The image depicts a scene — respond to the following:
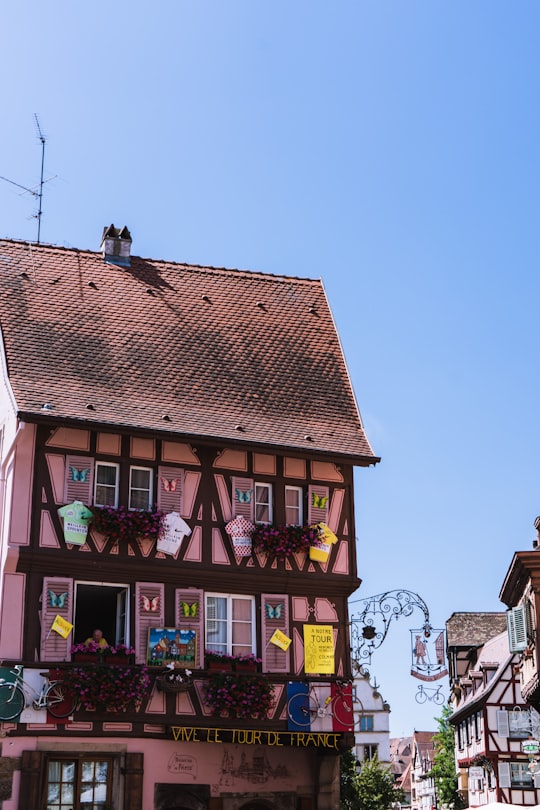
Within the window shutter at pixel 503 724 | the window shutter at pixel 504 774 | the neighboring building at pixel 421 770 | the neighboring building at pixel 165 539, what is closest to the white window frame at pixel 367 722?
the window shutter at pixel 504 774

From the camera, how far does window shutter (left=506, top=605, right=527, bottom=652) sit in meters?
30.5

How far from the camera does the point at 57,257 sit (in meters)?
26.6

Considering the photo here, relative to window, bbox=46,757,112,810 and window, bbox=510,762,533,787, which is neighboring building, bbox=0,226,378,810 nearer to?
window, bbox=46,757,112,810

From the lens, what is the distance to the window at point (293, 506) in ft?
79.7

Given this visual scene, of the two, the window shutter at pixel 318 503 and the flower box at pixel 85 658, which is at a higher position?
the window shutter at pixel 318 503

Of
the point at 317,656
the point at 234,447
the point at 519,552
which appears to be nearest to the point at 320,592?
the point at 317,656

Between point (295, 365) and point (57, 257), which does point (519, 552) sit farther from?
point (57, 257)

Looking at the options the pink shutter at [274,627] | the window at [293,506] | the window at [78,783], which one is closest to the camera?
the window at [78,783]

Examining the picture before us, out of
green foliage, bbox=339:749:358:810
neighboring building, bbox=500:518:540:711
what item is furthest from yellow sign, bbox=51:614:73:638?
green foliage, bbox=339:749:358:810

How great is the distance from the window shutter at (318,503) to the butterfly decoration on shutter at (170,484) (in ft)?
9.05

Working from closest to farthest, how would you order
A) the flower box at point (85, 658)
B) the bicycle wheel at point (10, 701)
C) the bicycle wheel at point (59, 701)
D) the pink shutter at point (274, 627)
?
the bicycle wheel at point (10, 701) → the bicycle wheel at point (59, 701) → the flower box at point (85, 658) → the pink shutter at point (274, 627)

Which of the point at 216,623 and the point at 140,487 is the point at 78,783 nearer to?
the point at 216,623

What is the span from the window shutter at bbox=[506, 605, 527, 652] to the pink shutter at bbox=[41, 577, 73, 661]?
511 inches

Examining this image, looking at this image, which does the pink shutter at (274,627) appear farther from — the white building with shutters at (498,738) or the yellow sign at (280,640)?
the white building with shutters at (498,738)
